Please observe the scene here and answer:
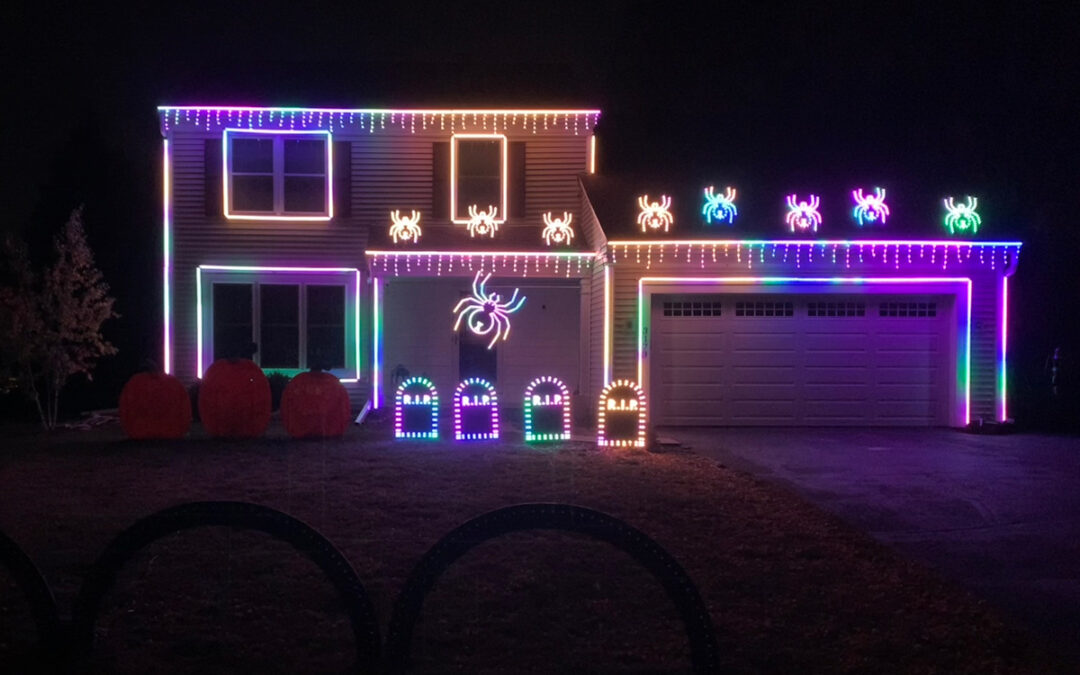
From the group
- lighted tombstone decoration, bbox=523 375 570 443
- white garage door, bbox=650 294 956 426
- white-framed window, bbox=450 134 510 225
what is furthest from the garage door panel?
white-framed window, bbox=450 134 510 225

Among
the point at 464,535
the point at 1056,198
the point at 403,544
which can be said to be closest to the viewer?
the point at 464,535

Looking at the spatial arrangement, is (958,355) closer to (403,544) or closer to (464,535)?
(403,544)

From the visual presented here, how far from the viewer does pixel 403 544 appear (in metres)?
6.96

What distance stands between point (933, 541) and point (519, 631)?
13.1 feet

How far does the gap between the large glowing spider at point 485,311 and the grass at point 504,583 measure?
20.1ft

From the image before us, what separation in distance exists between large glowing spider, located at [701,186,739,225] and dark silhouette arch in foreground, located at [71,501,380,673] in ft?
37.6

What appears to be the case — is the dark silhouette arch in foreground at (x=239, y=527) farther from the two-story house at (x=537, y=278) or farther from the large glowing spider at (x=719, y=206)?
the large glowing spider at (x=719, y=206)

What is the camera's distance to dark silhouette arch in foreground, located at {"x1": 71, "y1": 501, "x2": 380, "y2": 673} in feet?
13.7

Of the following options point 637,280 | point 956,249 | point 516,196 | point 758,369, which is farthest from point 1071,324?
point 516,196

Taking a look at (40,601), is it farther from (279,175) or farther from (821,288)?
(279,175)

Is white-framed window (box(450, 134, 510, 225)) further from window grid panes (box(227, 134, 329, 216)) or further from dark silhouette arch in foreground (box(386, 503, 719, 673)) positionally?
dark silhouette arch in foreground (box(386, 503, 719, 673))

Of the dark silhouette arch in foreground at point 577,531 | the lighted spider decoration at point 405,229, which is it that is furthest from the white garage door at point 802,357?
the dark silhouette arch in foreground at point 577,531

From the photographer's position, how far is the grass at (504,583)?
491 cm

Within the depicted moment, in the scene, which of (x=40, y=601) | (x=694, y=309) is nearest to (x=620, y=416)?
(x=694, y=309)
